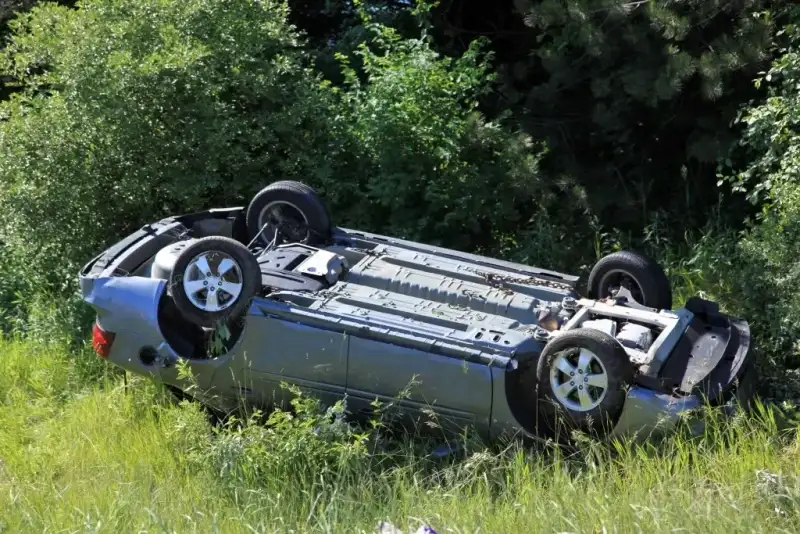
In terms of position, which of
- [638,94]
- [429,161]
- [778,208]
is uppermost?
[638,94]

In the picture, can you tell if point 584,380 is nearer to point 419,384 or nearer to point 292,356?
point 419,384

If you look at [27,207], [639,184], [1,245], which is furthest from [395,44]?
[1,245]

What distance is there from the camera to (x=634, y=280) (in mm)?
6531

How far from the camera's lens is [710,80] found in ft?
26.5

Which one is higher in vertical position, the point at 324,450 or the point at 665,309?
the point at 665,309

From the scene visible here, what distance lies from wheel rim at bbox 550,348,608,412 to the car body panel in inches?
7.6

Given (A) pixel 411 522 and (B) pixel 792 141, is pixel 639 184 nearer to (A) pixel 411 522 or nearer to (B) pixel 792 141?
(B) pixel 792 141

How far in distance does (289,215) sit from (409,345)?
195cm

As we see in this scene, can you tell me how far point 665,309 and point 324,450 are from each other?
243cm

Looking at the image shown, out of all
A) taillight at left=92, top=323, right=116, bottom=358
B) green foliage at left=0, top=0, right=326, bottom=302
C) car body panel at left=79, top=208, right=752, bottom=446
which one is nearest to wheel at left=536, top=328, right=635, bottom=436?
car body panel at left=79, top=208, right=752, bottom=446

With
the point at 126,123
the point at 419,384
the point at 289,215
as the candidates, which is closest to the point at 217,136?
the point at 126,123

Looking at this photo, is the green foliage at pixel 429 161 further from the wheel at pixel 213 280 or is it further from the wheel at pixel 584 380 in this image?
the wheel at pixel 584 380

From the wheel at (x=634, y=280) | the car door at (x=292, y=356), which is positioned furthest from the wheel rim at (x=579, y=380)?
the car door at (x=292, y=356)

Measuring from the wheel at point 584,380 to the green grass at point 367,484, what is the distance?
18cm
